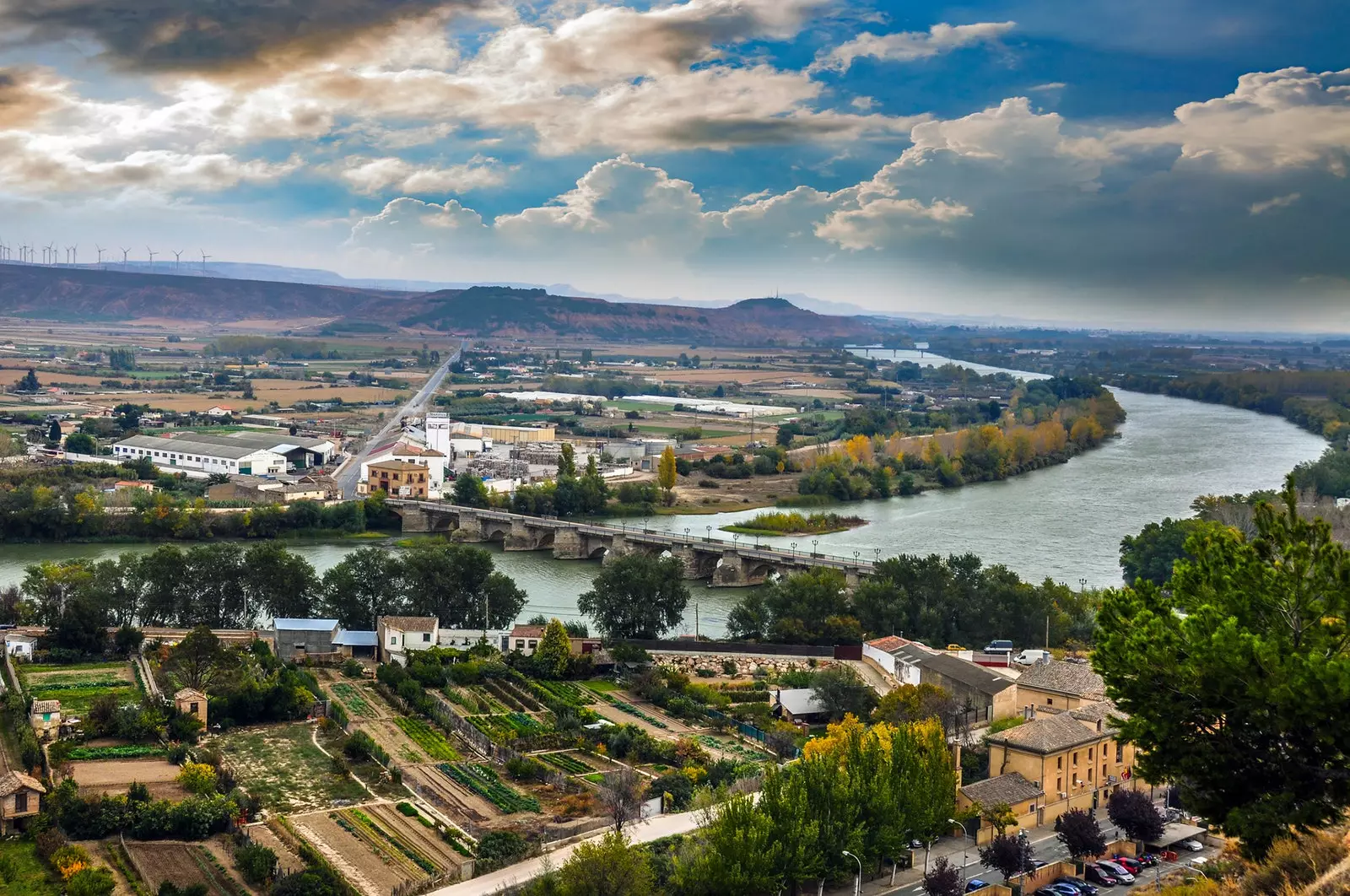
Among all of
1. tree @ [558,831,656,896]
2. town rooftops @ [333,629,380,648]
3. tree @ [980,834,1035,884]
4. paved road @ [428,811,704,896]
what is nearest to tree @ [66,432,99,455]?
town rooftops @ [333,629,380,648]

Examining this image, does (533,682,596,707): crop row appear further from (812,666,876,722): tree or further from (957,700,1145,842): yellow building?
(957,700,1145,842): yellow building

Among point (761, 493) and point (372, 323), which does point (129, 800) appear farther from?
point (372, 323)

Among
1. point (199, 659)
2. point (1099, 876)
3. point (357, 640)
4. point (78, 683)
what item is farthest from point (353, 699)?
point (1099, 876)

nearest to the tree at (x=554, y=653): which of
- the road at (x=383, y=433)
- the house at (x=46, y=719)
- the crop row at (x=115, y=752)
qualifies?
the crop row at (x=115, y=752)

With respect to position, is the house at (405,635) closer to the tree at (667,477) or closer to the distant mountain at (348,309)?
the tree at (667,477)

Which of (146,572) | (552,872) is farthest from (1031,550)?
(552,872)

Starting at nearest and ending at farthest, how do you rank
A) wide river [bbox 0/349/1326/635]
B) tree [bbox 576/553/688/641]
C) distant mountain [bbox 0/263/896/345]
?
tree [bbox 576/553/688/641]
wide river [bbox 0/349/1326/635]
distant mountain [bbox 0/263/896/345]
